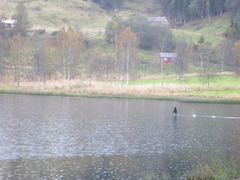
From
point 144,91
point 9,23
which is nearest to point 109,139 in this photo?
point 144,91

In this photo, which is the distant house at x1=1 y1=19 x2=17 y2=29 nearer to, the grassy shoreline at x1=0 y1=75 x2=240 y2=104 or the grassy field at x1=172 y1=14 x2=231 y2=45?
the grassy field at x1=172 y1=14 x2=231 y2=45

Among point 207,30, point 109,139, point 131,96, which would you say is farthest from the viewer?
point 207,30

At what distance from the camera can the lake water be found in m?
32.3

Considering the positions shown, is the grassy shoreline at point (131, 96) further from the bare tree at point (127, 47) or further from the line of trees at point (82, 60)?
the bare tree at point (127, 47)

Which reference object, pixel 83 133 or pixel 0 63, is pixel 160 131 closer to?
pixel 83 133

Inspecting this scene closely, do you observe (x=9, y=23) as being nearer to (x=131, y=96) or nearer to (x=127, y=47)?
(x=127, y=47)

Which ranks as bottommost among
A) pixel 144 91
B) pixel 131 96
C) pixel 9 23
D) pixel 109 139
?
pixel 109 139

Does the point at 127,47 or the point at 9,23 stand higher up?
the point at 9,23

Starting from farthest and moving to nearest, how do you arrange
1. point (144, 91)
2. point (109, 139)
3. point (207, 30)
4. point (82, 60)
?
1. point (207, 30)
2. point (82, 60)
3. point (144, 91)
4. point (109, 139)

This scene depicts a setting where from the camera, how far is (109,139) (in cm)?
4381

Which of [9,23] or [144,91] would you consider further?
[9,23]

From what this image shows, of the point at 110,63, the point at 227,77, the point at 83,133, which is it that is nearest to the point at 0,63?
the point at 110,63

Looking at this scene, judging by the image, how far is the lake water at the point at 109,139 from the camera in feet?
106

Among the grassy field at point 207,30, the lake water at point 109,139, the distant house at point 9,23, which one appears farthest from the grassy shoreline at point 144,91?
the distant house at point 9,23
